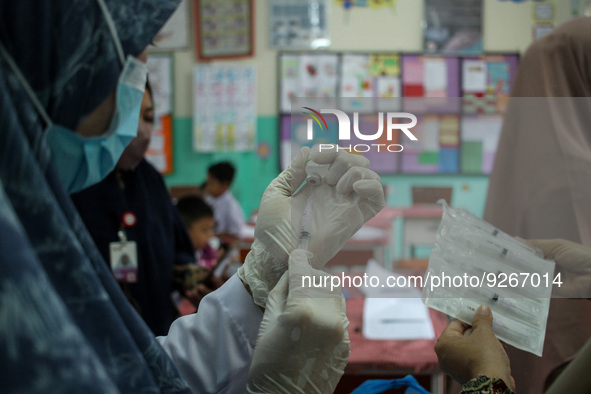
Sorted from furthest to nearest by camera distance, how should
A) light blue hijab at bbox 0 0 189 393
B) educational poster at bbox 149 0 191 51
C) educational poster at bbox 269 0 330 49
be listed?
1. educational poster at bbox 149 0 191 51
2. educational poster at bbox 269 0 330 49
3. light blue hijab at bbox 0 0 189 393

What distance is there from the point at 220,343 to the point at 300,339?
189 millimetres

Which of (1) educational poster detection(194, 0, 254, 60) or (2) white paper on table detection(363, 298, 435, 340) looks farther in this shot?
(1) educational poster detection(194, 0, 254, 60)

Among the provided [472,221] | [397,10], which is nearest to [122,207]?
[472,221]

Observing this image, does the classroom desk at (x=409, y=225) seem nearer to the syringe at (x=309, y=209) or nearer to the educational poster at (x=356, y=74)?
the syringe at (x=309, y=209)

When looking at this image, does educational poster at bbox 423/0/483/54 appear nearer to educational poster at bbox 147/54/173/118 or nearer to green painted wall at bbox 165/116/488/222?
green painted wall at bbox 165/116/488/222

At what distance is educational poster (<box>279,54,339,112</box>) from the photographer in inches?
155

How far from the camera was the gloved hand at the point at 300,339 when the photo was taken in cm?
52

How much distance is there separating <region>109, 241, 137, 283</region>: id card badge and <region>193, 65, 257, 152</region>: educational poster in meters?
2.83

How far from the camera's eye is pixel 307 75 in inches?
156

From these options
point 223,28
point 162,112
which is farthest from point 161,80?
point 223,28

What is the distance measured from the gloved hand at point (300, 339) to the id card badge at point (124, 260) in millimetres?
826

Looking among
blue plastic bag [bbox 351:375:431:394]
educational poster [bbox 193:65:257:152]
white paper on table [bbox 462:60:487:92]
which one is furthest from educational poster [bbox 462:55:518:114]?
blue plastic bag [bbox 351:375:431:394]

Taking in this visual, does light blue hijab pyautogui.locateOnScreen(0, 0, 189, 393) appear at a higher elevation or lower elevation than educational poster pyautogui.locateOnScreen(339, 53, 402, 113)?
lower

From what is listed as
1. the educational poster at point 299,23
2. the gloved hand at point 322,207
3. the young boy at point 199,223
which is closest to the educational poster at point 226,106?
the educational poster at point 299,23
